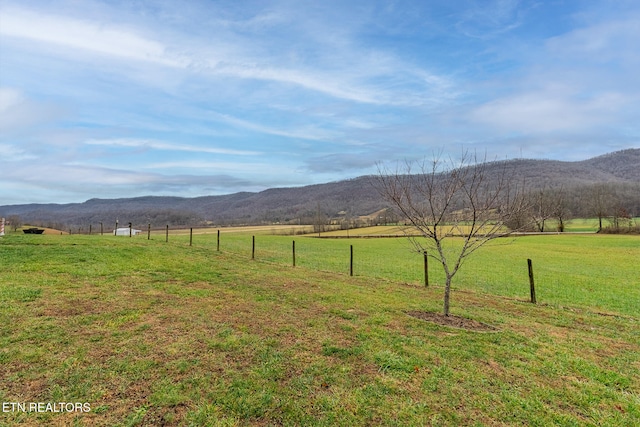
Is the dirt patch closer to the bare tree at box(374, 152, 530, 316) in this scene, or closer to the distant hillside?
the bare tree at box(374, 152, 530, 316)

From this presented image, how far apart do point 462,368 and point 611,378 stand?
6.84 ft

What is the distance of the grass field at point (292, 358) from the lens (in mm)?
3535

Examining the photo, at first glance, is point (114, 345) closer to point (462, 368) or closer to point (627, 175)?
point (462, 368)

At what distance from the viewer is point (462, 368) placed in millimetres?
4629

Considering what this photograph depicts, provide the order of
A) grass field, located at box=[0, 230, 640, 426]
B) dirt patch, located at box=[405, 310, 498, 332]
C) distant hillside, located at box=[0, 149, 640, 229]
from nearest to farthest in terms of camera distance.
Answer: grass field, located at box=[0, 230, 640, 426], dirt patch, located at box=[405, 310, 498, 332], distant hillside, located at box=[0, 149, 640, 229]

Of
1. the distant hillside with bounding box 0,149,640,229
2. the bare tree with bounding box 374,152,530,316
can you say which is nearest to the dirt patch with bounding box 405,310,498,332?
the bare tree with bounding box 374,152,530,316

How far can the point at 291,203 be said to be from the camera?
444 feet

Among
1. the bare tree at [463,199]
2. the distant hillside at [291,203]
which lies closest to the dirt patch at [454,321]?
the bare tree at [463,199]

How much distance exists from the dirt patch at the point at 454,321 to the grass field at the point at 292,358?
1.09 ft

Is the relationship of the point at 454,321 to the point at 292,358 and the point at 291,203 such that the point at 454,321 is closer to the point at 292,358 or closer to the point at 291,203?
the point at 292,358

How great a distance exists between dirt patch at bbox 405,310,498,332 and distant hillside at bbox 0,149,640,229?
6185 cm

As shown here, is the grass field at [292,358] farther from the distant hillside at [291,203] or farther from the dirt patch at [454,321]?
the distant hillside at [291,203]

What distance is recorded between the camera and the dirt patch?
22.1 feet

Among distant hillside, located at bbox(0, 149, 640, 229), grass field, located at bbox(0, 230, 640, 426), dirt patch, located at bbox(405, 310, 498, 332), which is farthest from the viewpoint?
distant hillside, located at bbox(0, 149, 640, 229)
